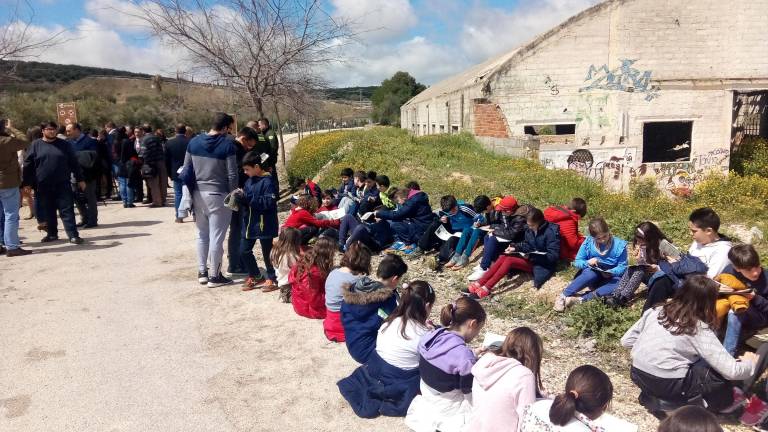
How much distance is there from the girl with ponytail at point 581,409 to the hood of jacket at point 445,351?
0.60 metres

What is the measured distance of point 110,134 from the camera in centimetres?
1223

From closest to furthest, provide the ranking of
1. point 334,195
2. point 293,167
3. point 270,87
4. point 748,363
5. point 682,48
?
point 748,363 < point 334,195 < point 270,87 < point 293,167 < point 682,48

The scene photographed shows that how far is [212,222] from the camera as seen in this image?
6.07m

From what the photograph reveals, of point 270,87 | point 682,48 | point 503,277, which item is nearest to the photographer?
point 503,277

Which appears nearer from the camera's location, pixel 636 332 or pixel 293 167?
pixel 636 332

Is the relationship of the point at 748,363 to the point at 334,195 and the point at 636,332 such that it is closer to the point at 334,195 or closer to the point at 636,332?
the point at 636,332

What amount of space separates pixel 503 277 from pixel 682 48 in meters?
14.0

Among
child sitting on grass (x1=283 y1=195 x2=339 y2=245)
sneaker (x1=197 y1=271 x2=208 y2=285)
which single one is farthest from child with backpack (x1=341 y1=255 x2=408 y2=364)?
child sitting on grass (x1=283 y1=195 x2=339 y2=245)

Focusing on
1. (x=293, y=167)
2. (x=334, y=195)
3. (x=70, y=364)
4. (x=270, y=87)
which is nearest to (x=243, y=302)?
(x=70, y=364)

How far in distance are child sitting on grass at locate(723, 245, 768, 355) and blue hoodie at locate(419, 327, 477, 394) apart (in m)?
2.03

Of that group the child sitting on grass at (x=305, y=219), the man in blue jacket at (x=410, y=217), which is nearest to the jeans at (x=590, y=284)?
the man in blue jacket at (x=410, y=217)

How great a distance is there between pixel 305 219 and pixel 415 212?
1553mm

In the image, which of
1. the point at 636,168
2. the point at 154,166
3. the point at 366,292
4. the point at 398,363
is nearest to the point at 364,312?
the point at 366,292

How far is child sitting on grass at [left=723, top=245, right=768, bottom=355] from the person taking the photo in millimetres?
3748
